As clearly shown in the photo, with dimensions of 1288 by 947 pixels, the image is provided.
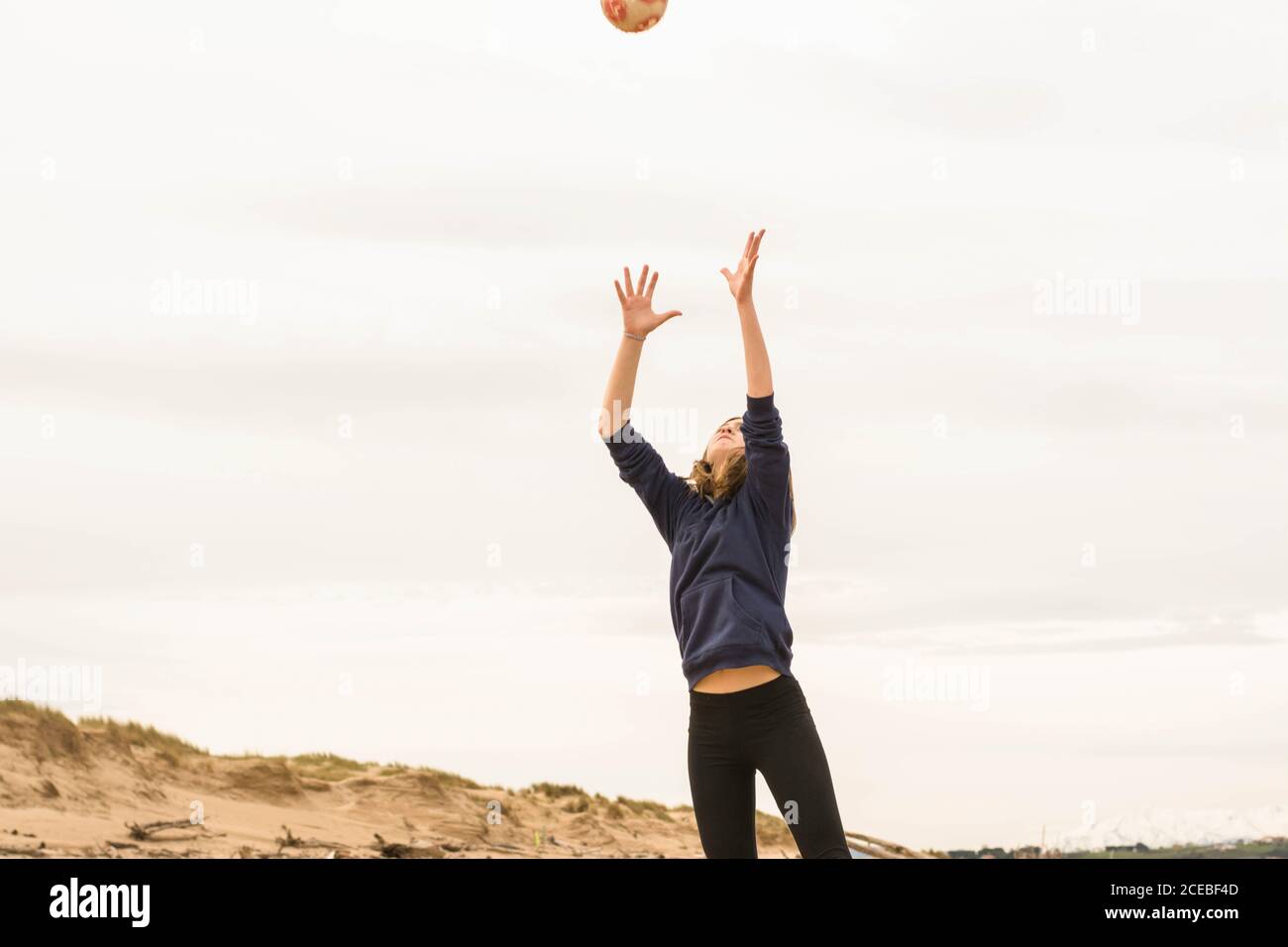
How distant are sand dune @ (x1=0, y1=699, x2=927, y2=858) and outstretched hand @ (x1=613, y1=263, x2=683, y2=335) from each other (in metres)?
7.64

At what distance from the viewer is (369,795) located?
21141 millimetres

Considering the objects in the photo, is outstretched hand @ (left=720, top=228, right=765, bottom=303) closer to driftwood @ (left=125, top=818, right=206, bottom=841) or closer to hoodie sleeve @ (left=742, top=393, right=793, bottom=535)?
hoodie sleeve @ (left=742, top=393, right=793, bottom=535)

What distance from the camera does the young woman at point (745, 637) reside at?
607 cm

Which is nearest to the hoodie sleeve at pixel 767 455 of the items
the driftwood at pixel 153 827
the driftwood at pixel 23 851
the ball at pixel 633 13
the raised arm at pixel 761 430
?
the raised arm at pixel 761 430

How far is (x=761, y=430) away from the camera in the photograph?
249 inches

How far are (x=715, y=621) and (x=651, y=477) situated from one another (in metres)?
0.82

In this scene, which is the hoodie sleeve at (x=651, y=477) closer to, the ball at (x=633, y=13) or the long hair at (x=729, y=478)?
the long hair at (x=729, y=478)

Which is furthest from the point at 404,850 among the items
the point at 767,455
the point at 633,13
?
the point at 767,455

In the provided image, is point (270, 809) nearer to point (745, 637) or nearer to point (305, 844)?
point (305, 844)

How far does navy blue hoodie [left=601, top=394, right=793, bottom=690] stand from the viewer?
6.19m

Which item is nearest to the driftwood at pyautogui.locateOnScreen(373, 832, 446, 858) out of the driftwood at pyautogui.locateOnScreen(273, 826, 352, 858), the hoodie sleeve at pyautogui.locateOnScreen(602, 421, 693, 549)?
the driftwood at pyautogui.locateOnScreen(273, 826, 352, 858)

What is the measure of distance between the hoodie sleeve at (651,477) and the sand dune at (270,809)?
731 centimetres
